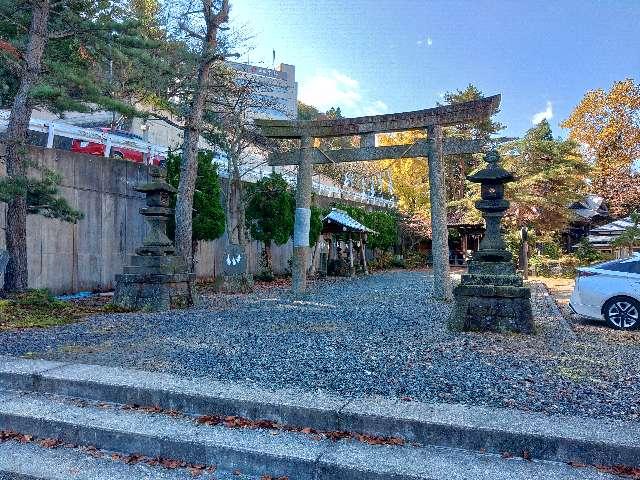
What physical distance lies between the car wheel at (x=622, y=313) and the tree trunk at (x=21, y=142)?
9465mm

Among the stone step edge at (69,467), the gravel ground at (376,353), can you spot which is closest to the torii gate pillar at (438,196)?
the gravel ground at (376,353)

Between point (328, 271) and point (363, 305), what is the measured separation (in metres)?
9.29

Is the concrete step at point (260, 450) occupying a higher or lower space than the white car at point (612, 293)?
lower

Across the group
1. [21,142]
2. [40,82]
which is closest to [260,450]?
[21,142]

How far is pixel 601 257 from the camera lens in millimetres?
20578

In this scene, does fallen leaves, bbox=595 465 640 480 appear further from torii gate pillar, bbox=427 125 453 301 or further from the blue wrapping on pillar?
the blue wrapping on pillar

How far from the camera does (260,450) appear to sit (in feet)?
9.75

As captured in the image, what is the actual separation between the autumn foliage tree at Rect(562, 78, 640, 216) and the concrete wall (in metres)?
21.1

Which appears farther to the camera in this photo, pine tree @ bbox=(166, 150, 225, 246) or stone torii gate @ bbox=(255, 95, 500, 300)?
pine tree @ bbox=(166, 150, 225, 246)

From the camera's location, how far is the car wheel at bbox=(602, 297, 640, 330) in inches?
290

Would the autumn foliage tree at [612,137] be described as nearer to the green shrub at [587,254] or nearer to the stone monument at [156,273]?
the green shrub at [587,254]

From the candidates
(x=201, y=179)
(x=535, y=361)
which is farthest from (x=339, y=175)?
(x=535, y=361)

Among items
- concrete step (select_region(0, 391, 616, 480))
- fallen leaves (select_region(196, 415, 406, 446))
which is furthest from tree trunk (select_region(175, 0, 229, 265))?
fallen leaves (select_region(196, 415, 406, 446))

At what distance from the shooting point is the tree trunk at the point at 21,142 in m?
7.96
